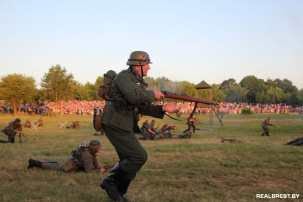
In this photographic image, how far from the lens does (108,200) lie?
17.1 feet

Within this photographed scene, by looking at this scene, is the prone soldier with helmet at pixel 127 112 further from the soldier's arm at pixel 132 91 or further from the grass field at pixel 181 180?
the grass field at pixel 181 180

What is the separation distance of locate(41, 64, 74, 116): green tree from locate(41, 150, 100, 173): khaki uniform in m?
48.0

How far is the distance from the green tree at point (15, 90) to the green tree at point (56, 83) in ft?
10.5

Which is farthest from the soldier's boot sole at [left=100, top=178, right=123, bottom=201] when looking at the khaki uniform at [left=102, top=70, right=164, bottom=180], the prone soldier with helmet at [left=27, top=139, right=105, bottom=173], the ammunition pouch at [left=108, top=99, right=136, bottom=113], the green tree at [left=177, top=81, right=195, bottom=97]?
the green tree at [left=177, top=81, right=195, bottom=97]

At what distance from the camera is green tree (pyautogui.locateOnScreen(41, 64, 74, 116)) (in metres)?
53.7

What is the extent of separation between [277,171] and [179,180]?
2911 mm

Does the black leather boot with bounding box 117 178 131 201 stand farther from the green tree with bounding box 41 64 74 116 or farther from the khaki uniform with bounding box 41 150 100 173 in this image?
the green tree with bounding box 41 64 74 116

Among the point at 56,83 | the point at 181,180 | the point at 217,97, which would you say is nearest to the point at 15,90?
the point at 56,83

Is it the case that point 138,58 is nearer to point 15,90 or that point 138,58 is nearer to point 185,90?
point 185,90

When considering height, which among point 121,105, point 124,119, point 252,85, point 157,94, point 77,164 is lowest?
point 77,164

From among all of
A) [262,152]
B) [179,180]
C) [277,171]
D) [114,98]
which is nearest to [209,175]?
[179,180]

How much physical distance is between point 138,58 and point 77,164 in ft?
13.3

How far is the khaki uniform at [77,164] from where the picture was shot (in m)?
7.60

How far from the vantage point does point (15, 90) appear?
176ft
